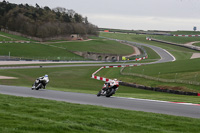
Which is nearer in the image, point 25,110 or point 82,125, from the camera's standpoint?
point 82,125

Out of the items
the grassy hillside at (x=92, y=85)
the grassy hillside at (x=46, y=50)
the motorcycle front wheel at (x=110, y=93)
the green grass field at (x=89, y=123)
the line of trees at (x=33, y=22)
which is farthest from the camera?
the line of trees at (x=33, y=22)

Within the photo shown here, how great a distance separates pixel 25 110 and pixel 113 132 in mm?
4761

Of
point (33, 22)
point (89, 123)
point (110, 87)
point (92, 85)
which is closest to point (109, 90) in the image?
point (110, 87)

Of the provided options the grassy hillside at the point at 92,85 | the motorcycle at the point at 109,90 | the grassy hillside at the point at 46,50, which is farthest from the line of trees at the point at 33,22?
the motorcycle at the point at 109,90

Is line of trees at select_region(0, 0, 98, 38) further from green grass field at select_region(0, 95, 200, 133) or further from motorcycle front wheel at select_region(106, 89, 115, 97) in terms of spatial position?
green grass field at select_region(0, 95, 200, 133)

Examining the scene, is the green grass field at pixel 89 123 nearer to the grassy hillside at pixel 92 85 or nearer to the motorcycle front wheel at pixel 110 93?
the grassy hillside at pixel 92 85

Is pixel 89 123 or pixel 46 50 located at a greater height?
pixel 89 123

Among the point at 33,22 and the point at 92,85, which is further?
the point at 33,22

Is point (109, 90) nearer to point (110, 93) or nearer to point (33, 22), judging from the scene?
point (110, 93)

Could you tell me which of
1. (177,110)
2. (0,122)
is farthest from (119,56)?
(0,122)

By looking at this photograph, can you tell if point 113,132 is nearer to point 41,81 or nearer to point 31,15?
point 41,81

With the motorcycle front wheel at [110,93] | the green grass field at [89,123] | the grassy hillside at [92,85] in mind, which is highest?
the green grass field at [89,123]

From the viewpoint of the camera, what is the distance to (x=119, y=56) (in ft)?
379

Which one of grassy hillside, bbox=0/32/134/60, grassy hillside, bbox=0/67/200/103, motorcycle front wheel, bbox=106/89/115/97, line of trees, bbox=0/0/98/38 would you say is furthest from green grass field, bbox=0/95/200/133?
line of trees, bbox=0/0/98/38
